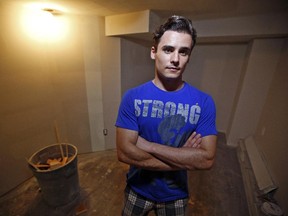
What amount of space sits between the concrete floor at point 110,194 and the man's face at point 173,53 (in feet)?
5.40

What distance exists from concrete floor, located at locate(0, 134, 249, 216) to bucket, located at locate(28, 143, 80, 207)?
0.12 metres

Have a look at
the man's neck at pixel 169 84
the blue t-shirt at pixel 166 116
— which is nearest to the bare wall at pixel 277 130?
the blue t-shirt at pixel 166 116

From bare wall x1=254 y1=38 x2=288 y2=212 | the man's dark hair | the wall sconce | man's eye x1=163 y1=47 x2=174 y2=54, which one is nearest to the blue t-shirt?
man's eye x1=163 y1=47 x2=174 y2=54

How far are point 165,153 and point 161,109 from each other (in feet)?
0.87

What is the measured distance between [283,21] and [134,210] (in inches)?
Answer: 109

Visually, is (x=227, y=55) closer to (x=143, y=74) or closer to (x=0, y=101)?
(x=143, y=74)

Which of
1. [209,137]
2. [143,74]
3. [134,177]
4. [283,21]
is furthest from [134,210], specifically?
[283,21]

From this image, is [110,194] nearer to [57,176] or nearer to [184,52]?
[57,176]

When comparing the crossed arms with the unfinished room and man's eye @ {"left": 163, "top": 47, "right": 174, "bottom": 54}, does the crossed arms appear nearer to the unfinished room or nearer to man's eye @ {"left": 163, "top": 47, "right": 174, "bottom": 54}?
the unfinished room

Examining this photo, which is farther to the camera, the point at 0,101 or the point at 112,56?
the point at 112,56

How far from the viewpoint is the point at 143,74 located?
3260 millimetres

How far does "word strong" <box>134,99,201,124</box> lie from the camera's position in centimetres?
98

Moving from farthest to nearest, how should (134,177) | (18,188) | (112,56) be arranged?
(112,56) < (18,188) < (134,177)

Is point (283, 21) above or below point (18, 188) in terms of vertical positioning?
above
